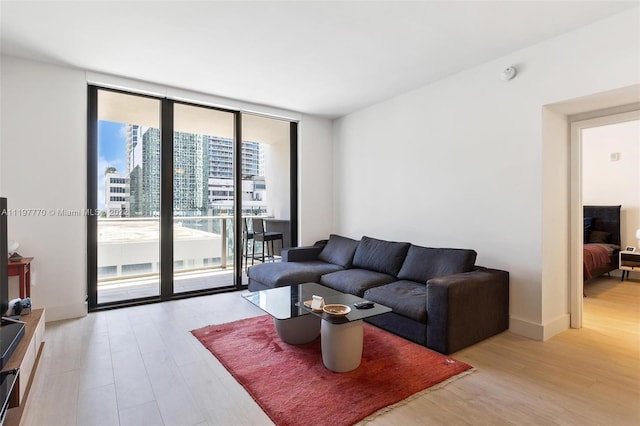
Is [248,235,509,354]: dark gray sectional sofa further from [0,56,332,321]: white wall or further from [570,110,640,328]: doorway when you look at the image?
[570,110,640,328]: doorway

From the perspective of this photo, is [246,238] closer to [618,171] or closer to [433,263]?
[433,263]

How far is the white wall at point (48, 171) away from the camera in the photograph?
318 centimetres

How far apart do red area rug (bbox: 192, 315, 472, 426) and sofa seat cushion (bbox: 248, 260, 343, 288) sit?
30.6 inches

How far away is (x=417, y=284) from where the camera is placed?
134 inches

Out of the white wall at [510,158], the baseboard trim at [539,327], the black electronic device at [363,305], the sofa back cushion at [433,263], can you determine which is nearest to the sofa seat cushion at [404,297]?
the sofa back cushion at [433,263]

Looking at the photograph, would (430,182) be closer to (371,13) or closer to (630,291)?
(371,13)

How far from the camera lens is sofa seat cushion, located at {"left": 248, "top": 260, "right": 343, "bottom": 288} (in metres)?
3.73

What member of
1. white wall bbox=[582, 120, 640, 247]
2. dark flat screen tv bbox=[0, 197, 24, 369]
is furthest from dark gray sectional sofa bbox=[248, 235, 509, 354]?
white wall bbox=[582, 120, 640, 247]

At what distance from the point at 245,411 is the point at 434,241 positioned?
2.77 meters

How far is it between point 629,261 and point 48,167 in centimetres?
761

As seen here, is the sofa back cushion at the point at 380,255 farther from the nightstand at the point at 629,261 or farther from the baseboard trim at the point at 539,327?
the nightstand at the point at 629,261

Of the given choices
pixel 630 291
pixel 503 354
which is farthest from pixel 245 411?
pixel 630 291

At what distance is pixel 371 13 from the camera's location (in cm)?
246

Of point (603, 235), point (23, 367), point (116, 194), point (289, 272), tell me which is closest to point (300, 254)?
point (289, 272)
